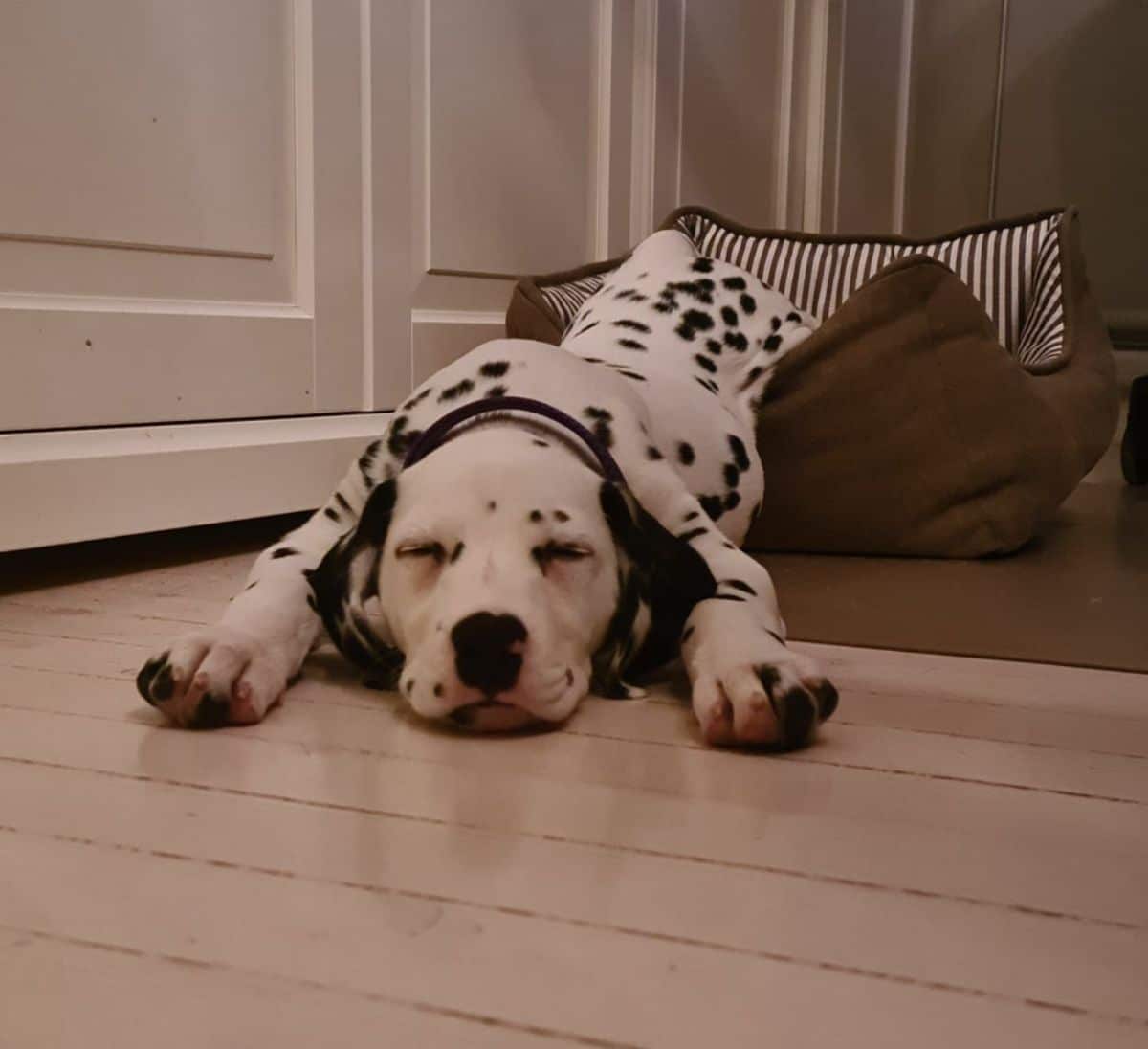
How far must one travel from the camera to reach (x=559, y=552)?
1649mm

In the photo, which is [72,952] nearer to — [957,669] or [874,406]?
[957,669]

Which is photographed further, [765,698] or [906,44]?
[906,44]

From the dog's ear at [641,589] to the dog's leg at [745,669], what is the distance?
34 millimetres

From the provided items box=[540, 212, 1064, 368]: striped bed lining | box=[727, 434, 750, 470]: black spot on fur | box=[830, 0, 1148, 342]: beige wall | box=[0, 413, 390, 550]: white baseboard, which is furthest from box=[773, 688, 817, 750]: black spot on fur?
box=[830, 0, 1148, 342]: beige wall

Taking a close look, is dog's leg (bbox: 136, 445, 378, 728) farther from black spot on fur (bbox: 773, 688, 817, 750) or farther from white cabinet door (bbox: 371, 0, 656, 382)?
white cabinet door (bbox: 371, 0, 656, 382)

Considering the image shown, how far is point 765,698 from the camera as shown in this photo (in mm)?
1496

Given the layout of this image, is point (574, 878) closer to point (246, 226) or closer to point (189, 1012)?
point (189, 1012)

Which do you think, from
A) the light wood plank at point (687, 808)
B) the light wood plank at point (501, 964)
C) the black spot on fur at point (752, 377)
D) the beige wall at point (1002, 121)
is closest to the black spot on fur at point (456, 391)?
the light wood plank at point (687, 808)

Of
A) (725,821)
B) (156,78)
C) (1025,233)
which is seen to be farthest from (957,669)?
(1025,233)

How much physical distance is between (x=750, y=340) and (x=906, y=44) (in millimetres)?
3489

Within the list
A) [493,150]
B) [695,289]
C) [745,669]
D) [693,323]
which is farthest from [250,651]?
[493,150]

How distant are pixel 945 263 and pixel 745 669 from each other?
2310mm

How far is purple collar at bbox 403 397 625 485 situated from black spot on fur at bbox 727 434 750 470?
68 cm

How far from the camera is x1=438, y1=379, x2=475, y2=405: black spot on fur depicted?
6.91ft
